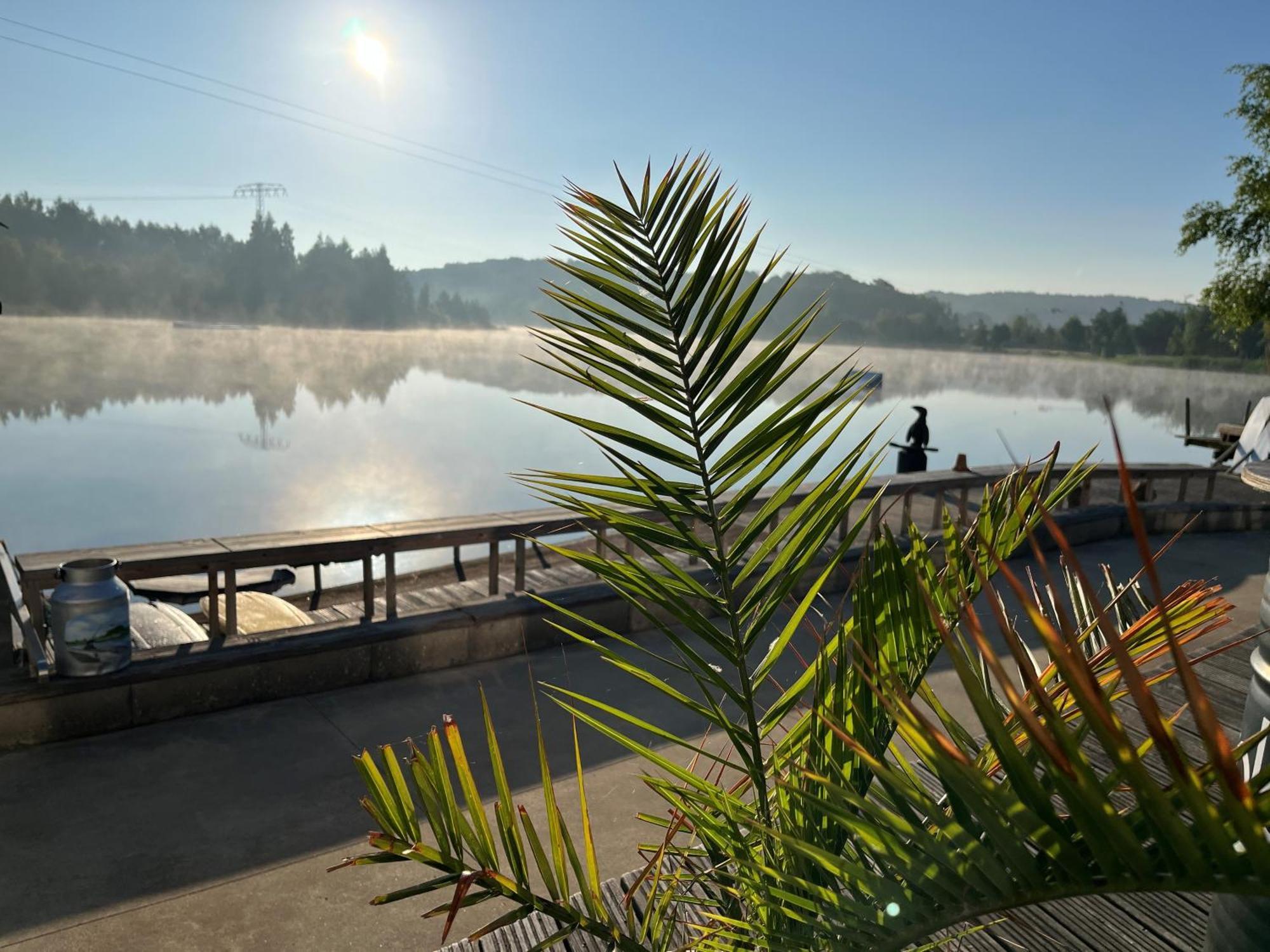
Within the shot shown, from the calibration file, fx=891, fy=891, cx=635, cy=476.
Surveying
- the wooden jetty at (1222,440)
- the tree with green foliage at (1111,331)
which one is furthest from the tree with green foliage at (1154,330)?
the wooden jetty at (1222,440)

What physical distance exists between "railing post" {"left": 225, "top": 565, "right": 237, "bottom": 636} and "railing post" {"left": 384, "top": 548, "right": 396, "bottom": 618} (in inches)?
31.5

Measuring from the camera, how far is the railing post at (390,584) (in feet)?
16.8

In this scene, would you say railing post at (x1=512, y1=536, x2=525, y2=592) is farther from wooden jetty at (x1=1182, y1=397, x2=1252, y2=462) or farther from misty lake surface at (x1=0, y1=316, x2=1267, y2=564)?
misty lake surface at (x1=0, y1=316, x2=1267, y2=564)

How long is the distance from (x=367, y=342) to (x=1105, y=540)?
572ft

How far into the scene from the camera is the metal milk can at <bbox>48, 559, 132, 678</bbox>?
13.1ft

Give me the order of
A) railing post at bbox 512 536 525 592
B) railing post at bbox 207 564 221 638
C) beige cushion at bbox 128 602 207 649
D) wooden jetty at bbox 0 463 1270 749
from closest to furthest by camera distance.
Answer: wooden jetty at bbox 0 463 1270 749, railing post at bbox 207 564 221 638, railing post at bbox 512 536 525 592, beige cushion at bbox 128 602 207 649

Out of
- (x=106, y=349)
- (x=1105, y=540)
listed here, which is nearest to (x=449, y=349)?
(x=106, y=349)

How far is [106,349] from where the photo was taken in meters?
140

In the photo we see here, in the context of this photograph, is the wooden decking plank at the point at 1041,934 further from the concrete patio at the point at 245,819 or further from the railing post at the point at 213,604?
the railing post at the point at 213,604

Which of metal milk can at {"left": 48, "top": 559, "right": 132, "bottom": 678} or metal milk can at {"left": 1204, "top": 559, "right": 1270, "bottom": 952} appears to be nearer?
metal milk can at {"left": 1204, "top": 559, "right": 1270, "bottom": 952}

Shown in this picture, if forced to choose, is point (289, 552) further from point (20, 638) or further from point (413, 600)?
point (413, 600)

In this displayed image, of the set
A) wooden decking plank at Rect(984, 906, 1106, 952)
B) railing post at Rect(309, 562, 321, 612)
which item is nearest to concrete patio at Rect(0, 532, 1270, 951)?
wooden decking plank at Rect(984, 906, 1106, 952)

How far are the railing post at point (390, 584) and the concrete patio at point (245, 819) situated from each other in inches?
16.8

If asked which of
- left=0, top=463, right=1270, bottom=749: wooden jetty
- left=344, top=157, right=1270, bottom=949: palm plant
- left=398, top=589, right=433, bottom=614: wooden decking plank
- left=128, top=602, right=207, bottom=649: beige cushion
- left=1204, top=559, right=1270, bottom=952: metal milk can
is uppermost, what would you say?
left=344, top=157, right=1270, bottom=949: palm plant
